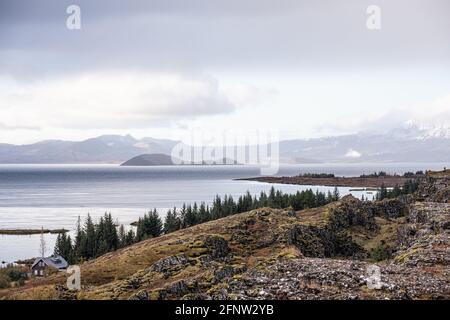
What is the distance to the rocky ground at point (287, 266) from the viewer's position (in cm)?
3709

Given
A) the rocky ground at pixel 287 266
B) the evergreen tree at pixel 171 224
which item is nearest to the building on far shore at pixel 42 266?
the rocky ground at pixel 287 266

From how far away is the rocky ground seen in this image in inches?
1460

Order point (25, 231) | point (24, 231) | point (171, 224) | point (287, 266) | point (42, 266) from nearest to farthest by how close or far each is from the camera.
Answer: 1. point (287, 266)
2. point (42, 266)
3. point (171, 224)
4. point (25, 231)
5. point (24, 231)

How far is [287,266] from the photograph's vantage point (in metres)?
41.7

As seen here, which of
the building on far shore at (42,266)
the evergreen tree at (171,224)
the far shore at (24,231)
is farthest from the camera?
the far shore at (24,231)

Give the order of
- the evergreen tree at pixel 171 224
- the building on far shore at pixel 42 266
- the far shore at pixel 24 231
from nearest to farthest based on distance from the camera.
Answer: the building on far shore at pixel 42 266 < the evergreen tree at pixel 171 224 < the far shore at pixel 24 231

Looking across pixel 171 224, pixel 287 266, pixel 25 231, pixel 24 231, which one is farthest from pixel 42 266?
pixel 24 231

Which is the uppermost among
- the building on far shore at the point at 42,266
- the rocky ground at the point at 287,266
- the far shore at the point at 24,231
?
the rocky ground at the point at 287,266

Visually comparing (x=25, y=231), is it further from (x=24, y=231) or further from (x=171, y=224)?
(x=171, y=224)

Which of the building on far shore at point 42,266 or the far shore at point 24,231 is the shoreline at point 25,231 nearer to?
the far shore at point 24,231
